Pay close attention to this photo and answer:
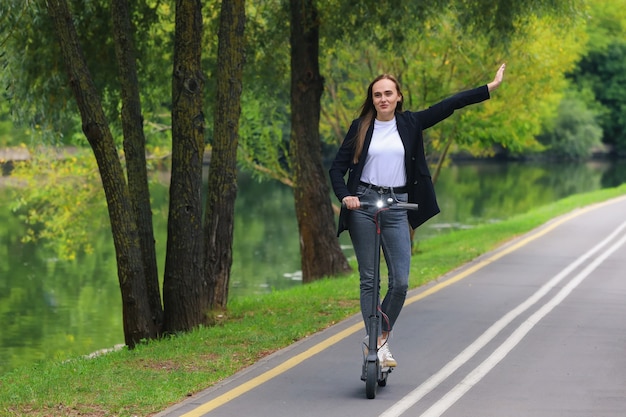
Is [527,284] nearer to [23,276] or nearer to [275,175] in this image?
[275,175]

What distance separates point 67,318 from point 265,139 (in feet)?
21.3

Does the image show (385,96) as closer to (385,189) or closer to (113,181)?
(385,189)

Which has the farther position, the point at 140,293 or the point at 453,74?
the point at 453,74

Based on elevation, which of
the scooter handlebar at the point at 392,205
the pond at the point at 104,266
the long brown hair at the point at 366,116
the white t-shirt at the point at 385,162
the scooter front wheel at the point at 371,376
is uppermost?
the long brown hair at the point at 366,116

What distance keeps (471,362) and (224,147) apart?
430 centimetres

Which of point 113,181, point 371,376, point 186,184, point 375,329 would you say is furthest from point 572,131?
point 371,376

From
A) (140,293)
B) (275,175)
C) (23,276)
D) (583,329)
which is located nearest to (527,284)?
(583,329)

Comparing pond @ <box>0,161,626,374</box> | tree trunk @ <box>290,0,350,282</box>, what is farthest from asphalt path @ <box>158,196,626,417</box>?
pond @ <box>0,161,626,374</box>

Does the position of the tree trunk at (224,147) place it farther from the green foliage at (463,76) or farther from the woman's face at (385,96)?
the green foliage at (463,76)

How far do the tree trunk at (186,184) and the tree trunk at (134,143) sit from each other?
18 cm

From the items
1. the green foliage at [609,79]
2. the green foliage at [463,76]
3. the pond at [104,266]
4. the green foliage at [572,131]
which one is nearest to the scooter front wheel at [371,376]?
the pond at [104,266]

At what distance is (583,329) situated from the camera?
1090 cm

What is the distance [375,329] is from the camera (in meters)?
7.59

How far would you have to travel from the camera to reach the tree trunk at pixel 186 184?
11.1 metres
